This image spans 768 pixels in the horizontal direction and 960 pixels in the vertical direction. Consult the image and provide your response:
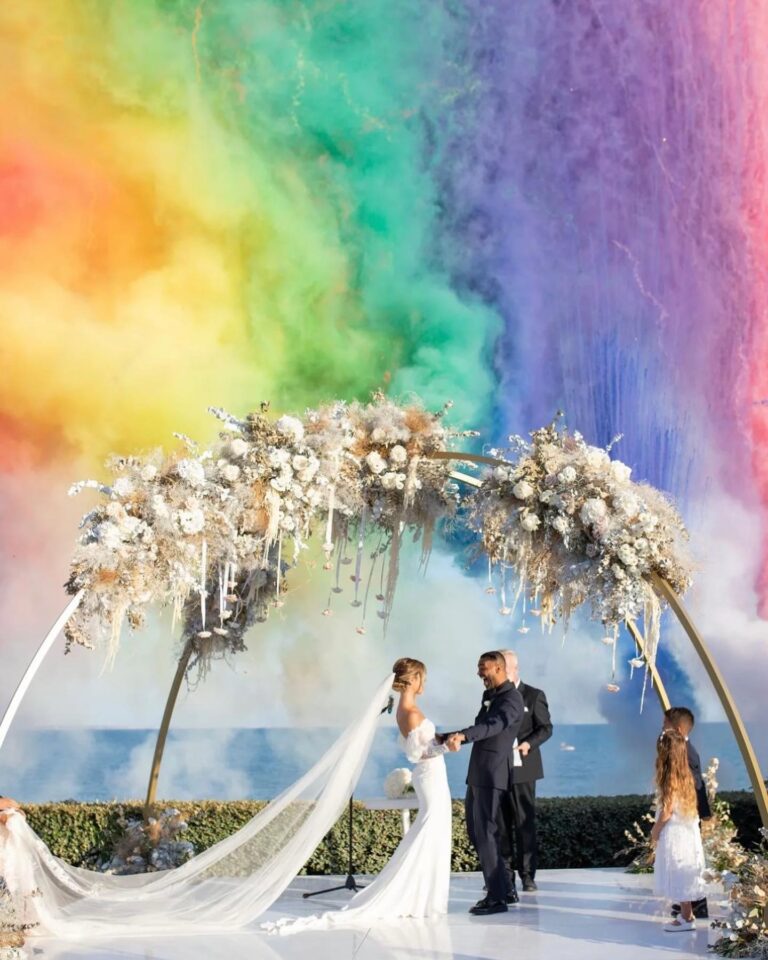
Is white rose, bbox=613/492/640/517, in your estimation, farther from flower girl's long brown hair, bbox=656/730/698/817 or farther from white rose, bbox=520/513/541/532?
flower girl's long brown hair, bbox=656/730/698/817

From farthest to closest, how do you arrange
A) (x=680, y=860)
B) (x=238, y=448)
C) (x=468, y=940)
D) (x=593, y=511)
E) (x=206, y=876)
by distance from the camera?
(x=238, y=448), (x=206, y=876), (x=593, y=511), (x=680, y=860), (x=468, y=940)

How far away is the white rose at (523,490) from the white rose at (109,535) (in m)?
2.46

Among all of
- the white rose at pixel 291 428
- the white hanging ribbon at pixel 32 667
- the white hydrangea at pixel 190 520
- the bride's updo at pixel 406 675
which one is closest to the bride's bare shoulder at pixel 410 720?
the bride's updo at pixel 406 675

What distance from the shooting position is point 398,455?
26.8ft

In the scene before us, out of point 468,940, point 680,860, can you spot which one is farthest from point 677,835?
point 468,940

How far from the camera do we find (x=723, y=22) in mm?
23984

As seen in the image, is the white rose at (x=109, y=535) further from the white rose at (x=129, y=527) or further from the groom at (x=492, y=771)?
the groom at (x=492, y=771)

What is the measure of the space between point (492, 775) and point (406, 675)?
2.76 feet

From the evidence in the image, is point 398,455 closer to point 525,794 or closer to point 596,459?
point 596,459

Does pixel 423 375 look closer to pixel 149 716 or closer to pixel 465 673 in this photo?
pixel 465 673

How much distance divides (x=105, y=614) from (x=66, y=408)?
52.5 ft

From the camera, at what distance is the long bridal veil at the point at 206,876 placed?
7.39 m

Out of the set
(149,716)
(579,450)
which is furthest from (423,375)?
(579,450)

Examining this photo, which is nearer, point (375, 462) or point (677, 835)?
point (677, 835)
